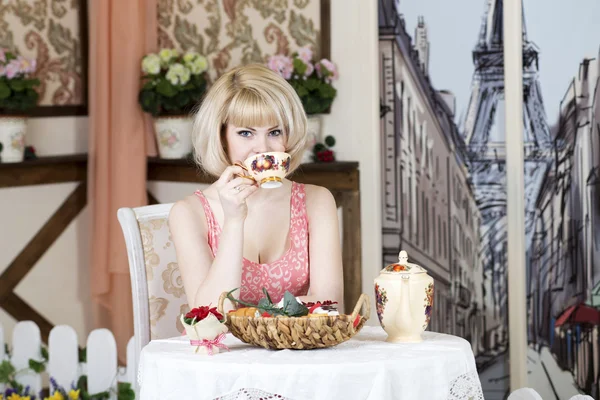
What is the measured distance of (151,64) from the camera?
427cm

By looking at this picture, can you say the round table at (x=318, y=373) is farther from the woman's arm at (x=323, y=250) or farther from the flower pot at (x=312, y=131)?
the flower pot at (x=312, y=131)

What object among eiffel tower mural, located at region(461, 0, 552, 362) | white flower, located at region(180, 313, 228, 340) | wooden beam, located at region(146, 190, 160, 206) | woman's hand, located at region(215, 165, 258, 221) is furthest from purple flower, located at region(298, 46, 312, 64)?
white flower, located at region(180, 313, 228, 340)

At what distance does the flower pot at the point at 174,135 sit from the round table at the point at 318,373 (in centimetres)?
246

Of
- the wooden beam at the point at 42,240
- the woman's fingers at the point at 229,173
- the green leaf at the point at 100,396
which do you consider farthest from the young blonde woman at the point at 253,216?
the wooden beam at the point at 42,240

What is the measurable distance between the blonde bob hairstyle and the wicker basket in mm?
611

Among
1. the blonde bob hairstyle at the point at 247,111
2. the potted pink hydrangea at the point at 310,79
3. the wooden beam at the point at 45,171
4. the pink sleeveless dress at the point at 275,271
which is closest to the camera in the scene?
the blonde bob hairstyle at the point at 247,111

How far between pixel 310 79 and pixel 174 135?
76 cm

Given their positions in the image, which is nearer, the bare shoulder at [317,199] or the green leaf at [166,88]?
the bare shoulder at [317,199]

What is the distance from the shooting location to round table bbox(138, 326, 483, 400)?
72.4 inches

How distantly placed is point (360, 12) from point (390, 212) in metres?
0.85

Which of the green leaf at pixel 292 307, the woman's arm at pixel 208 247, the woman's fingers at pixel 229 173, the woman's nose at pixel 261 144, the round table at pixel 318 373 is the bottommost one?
the round table at pixel 318 373

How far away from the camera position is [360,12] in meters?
4.02

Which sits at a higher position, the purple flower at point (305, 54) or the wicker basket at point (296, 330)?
the purple flower at point (305, 54)

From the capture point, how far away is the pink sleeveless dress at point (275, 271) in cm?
257
